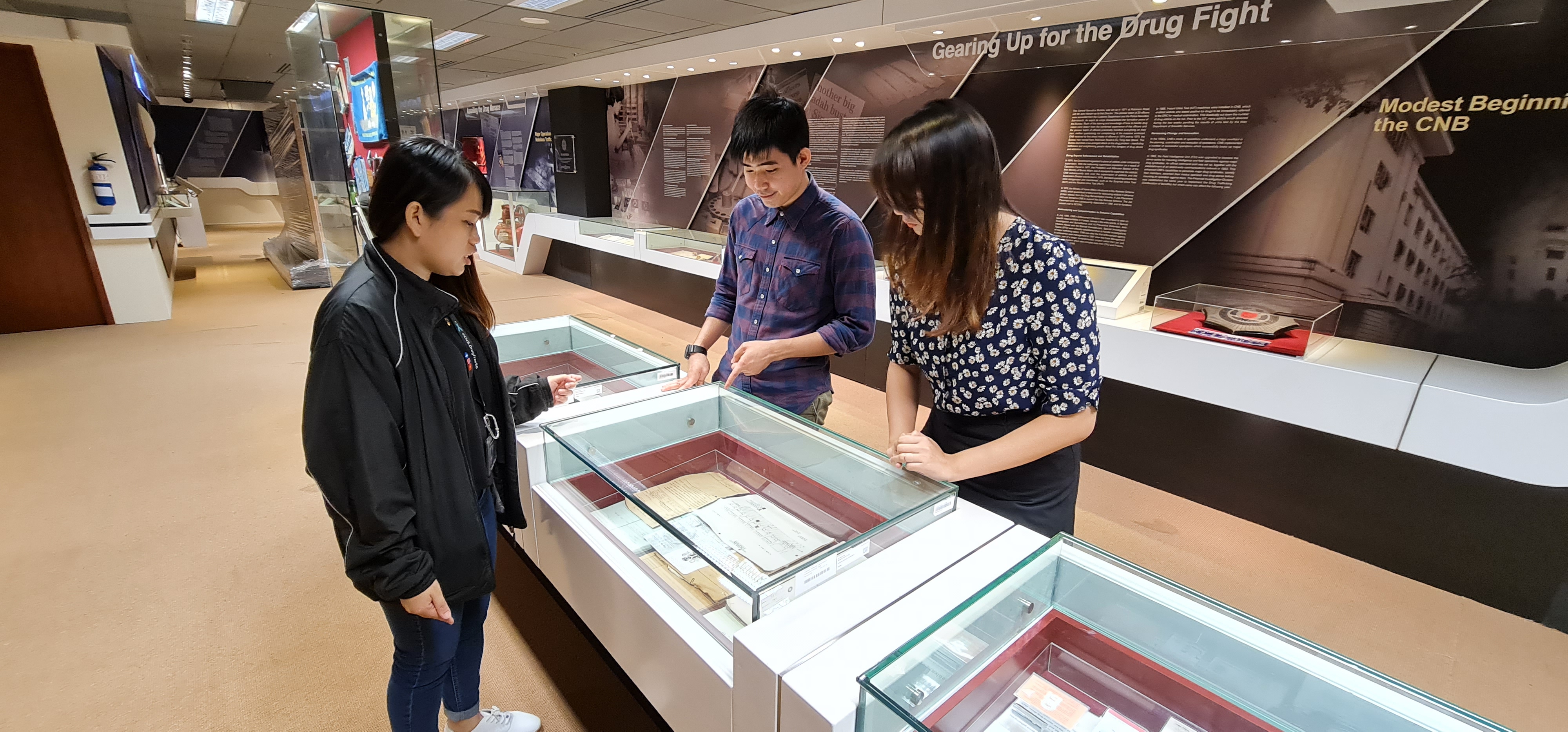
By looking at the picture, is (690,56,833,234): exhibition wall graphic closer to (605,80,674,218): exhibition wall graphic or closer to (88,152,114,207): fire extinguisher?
(605,80,674,218): exhibition wall graphic

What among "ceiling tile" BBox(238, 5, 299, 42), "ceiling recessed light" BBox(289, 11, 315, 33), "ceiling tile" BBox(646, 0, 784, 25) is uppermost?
"ceiling tile" BBox(238, 5, 299, 42)

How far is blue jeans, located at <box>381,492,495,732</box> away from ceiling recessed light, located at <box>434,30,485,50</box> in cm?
669

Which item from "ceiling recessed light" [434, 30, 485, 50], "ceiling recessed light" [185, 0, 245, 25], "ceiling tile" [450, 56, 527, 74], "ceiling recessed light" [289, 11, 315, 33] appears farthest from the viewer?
"ceiling tile" [450, 56, 527, 74]

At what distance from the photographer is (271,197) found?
14164 millimetres

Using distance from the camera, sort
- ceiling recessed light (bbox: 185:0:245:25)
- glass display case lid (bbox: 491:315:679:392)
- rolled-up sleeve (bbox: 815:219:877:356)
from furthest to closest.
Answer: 1. ceiling recessed light (bbox: 185:0:245:25)
2. glass display case lid (bbox: 491:315:679:392)
3. rolled-up sleeve (bbox: 815:219:877:356)

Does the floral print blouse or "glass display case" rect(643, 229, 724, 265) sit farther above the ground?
the floral print blouse

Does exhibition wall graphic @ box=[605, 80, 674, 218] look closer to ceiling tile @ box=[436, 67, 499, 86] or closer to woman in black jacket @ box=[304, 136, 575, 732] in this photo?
ceiling tile @ box=[436, 67, 499, 86]

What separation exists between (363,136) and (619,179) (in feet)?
15.9

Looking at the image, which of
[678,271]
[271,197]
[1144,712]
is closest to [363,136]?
[678,271]

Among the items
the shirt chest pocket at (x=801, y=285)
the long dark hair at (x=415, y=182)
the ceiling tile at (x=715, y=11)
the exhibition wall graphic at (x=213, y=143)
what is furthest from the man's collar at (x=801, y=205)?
the exhibition wall graphic at (x=213, y=143)

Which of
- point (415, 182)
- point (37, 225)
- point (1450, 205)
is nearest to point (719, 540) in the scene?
point (415, 182)

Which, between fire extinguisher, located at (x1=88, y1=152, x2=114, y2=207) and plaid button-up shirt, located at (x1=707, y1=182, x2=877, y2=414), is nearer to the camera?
plaid button-up shirt, located at (x1=707, y1=182, x2=877, y2=414)

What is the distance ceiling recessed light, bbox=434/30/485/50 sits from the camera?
255 inches

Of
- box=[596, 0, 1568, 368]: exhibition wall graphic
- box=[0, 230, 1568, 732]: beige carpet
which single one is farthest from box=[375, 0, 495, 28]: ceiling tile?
box=[596, 0, 1568, 368]: exhibition wall graphic
